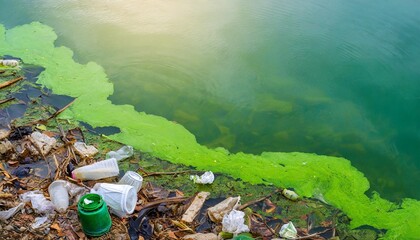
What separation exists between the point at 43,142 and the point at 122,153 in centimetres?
69

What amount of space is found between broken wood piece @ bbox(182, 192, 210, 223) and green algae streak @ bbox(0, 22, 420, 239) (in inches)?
16.3

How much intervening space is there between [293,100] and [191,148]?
1.44m

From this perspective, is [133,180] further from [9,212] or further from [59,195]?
[9,212]

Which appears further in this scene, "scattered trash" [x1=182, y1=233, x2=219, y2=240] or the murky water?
the murky water

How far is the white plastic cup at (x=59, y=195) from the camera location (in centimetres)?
276

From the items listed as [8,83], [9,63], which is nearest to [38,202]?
[8,83]

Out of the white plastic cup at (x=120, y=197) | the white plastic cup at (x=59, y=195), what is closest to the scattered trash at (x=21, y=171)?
the white plastic cup at (x=59, y=195)

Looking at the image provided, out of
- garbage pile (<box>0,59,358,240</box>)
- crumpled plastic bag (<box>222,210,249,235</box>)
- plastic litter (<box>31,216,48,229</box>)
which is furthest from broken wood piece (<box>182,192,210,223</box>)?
plastic litter (<box>31,216,48,229</box>)

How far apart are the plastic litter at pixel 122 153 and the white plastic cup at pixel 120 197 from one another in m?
0.58

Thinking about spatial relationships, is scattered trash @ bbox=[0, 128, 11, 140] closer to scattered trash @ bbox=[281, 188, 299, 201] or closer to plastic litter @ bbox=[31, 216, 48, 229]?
plastic litter @ bbox=[31, 216, 48, 229]

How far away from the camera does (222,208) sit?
2.91 meters

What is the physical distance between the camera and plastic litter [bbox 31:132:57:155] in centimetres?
332

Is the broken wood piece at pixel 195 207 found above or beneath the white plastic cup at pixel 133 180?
beneath

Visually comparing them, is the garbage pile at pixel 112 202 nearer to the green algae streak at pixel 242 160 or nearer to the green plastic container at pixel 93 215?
the green plastic container at pixel 93 215
